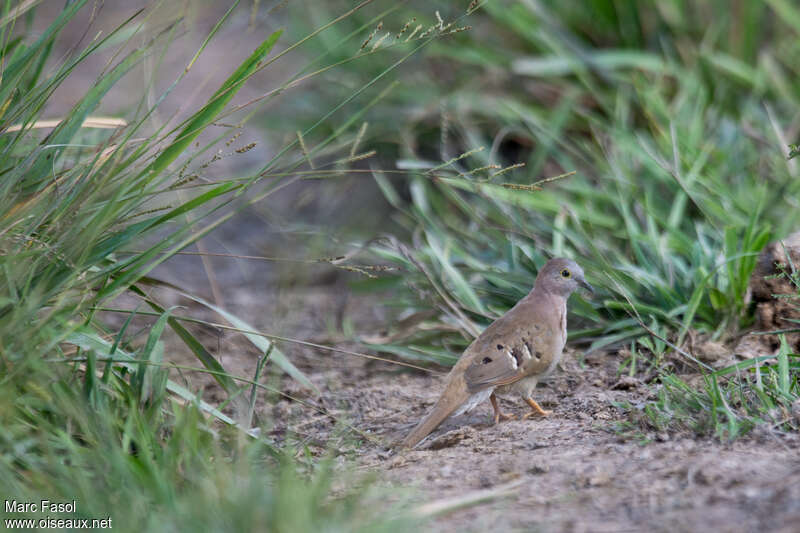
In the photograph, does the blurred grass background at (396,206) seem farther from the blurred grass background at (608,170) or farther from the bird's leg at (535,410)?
the bird's leg at (535,410)

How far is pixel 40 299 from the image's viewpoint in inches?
101

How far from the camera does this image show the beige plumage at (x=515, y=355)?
3045 millimetres

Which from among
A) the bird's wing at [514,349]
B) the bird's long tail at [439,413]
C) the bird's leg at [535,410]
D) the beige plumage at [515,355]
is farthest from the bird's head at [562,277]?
the bird's long tail at [439,413]

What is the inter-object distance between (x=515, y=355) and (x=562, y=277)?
1.44ft

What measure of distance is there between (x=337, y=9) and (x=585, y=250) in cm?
294

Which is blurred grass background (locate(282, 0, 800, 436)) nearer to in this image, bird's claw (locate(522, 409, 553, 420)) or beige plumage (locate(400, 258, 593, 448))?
beige plumage (locate(400, 258, 593, 448))

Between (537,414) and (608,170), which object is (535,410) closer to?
(537,414)

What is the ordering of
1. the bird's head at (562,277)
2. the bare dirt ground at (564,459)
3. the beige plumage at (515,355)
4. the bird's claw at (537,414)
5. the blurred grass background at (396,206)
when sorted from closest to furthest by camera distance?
the bare dirt ground at (564,459) → the blurred grass background at (396,206) → the beige plumage at (515,355) → the bird's claw at (537,414) → the bird's head at (562,277)

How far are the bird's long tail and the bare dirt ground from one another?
4 centimetres

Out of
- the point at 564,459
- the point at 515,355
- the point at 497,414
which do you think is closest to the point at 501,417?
the point at 497,414

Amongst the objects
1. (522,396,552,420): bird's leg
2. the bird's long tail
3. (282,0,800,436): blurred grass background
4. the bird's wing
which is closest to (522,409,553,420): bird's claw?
(522,396,552,420): bird's leg

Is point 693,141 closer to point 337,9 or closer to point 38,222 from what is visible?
point 337,9

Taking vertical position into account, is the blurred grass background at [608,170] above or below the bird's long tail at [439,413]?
above

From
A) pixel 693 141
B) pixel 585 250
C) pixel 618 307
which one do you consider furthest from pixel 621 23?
pixel 618 307
